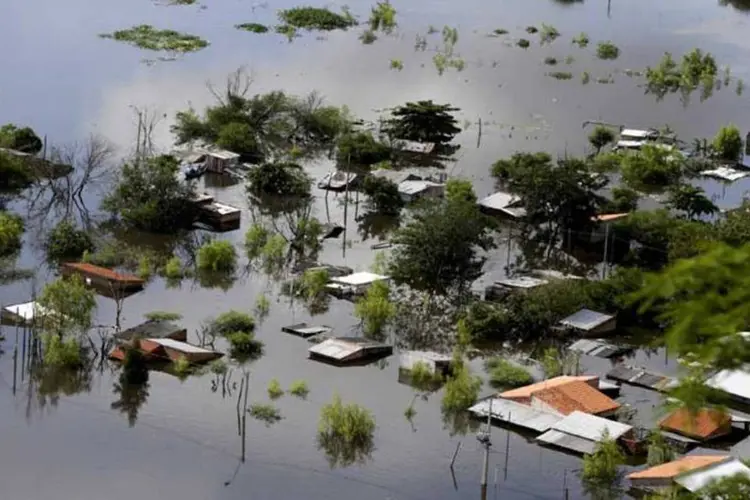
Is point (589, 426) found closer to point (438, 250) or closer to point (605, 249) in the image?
point (438, 250)

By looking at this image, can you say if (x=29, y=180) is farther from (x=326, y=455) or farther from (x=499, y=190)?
(x=326, y=455)

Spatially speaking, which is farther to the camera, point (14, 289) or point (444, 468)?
point (14, 289)

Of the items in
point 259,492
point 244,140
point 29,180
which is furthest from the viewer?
point 244,140

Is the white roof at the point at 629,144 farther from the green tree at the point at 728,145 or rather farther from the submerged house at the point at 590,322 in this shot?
the submerged house at the point at 590,322

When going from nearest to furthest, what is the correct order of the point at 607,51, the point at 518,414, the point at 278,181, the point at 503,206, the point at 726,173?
the point at 518,414 < the point at 503,206 < the point at 278,181 < the point at 726,173 < the point at 607,51

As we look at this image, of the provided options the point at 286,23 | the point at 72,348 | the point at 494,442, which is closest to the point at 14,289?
the point at 72,348

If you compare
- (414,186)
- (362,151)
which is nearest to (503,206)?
(414,186)
